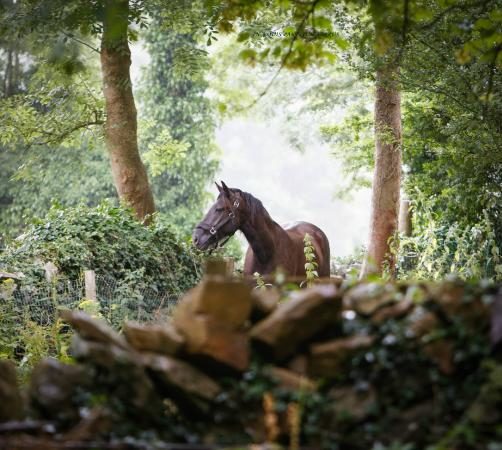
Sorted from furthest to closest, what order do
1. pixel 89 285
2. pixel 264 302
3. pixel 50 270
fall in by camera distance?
pixel 50 270 → pixel 89 285 → pixel 264 302

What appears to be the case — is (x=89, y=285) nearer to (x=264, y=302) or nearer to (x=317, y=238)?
(x=317, y=238)

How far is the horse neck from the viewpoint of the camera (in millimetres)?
13172

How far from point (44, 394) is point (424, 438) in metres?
1.82

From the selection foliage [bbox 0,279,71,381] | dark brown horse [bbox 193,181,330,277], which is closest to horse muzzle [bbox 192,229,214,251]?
dark brown horse [bbox 193,181,330,277]

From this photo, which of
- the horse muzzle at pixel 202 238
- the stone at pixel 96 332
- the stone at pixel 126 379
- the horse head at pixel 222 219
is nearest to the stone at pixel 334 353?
the stone at pixel 126 379

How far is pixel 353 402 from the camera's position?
4273mm

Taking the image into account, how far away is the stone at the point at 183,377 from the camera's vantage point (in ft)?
14.2

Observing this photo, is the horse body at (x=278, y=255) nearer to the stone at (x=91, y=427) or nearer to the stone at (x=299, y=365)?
the stone at (x=299, y=365)

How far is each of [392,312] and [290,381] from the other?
590mm

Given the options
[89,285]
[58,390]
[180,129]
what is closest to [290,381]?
[58,390]

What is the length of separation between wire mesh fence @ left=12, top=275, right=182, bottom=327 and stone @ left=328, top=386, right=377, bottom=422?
6.90m

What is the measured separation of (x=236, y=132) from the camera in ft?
218

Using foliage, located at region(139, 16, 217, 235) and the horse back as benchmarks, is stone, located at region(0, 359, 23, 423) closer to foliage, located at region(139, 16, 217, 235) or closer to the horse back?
the horse back

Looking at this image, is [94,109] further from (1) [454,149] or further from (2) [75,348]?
(2) [75,348]
